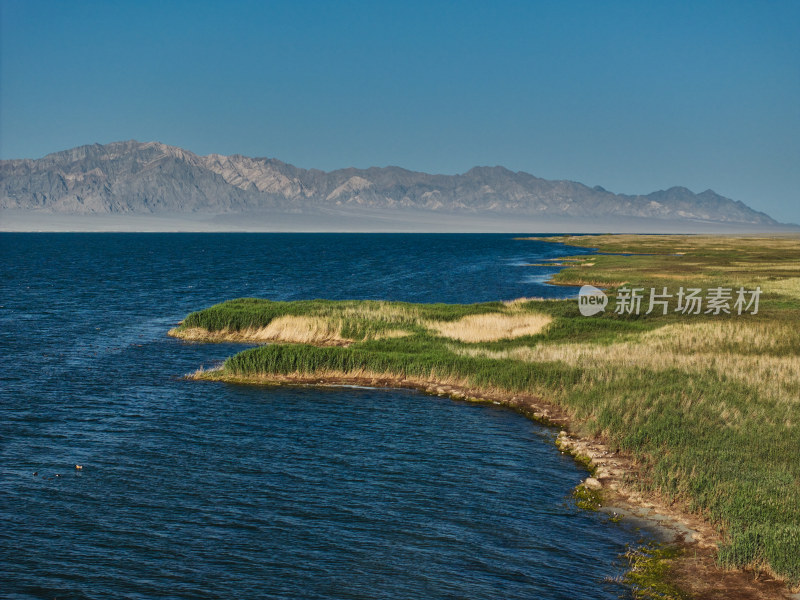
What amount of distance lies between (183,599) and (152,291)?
79.7 m

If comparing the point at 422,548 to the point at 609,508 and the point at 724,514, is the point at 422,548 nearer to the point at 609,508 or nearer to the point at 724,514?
the point at 609,508

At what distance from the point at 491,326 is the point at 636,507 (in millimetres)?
27779

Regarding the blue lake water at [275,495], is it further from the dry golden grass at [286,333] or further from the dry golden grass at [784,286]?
the dry golden grass at [784,286]

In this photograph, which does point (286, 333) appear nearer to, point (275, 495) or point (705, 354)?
point (705, 354)

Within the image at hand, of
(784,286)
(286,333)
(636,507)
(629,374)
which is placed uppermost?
(784,286)

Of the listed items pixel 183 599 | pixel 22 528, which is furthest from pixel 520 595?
pixel 22 528

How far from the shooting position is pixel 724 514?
19875 mm

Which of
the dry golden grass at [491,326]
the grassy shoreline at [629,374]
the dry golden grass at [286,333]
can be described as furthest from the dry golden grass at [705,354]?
the dry golden grass at [286,333]

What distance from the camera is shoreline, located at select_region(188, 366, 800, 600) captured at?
56.3ft

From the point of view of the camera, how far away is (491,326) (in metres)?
49.7

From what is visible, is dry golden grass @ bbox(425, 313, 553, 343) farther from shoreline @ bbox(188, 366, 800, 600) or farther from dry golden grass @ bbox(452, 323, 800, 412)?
shoreline @ bbox(188, 366, 800, 600)

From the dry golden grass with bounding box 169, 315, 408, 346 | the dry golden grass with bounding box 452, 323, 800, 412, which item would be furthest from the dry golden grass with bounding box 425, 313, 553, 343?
the dry golden grass with bounding box 452, 323, 800, 412

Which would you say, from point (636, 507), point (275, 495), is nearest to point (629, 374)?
point (636, 507)

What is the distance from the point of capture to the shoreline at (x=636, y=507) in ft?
56.3
